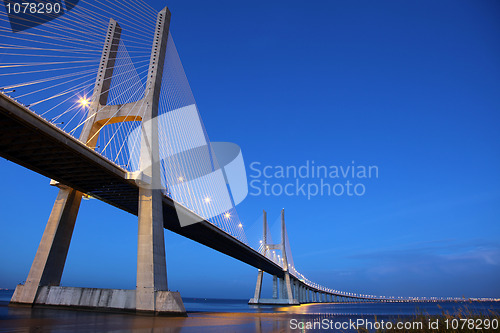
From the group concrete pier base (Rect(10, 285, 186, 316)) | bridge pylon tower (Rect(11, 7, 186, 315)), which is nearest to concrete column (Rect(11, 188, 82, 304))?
bridge pylon tower (Rect(11, 7, 186, 315))

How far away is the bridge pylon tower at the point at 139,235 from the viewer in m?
20.1

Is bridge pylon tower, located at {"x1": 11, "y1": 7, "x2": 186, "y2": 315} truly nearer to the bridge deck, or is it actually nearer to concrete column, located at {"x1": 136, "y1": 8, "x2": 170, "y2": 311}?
concrete column, located at {"x1": 136, "y1": 8, "x2": 170, "y2": 311}

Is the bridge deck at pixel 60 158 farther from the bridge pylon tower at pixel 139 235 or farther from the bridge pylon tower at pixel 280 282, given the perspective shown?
the bridge pylon tower at pixel 280 282

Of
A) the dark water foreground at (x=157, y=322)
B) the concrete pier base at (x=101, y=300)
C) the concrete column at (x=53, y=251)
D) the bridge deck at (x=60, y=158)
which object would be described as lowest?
the dark water foreground at (x=157, y=322)

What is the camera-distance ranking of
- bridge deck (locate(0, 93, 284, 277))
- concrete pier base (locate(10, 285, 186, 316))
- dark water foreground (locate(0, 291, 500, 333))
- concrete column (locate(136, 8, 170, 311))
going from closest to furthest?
1. dark water foreground (locate(0, 291, 500, 333))
2. bridge deck (locate(0, 93, 284, 277))
3. concrete pier base (locate(10, 285, 186, 316))
4. concrete column (locate(136, 8, 170, 311))

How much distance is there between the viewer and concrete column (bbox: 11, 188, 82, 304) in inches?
843

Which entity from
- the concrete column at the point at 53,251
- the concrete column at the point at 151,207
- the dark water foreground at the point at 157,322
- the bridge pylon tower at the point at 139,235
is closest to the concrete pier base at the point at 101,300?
the bridge pylon tower at the point at 139,235

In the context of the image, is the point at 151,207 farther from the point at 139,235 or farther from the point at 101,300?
the point at 101,300

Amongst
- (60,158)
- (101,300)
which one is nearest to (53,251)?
(101,300)

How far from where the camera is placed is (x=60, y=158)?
61.1 ft

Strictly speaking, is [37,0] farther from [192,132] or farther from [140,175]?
[192,132]

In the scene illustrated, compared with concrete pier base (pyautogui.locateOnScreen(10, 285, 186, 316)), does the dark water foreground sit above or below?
below

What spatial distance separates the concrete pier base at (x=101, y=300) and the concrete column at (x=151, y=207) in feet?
1.57

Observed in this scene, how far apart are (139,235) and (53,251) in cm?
580
